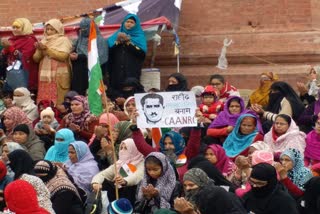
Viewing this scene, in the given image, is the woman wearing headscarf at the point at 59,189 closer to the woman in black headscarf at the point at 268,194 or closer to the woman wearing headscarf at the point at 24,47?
the woman in black headscarf at the point at 268,194

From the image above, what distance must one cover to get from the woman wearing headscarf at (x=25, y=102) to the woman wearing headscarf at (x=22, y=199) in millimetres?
5818

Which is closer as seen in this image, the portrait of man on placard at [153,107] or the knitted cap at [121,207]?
the knitted cap at [121,207]

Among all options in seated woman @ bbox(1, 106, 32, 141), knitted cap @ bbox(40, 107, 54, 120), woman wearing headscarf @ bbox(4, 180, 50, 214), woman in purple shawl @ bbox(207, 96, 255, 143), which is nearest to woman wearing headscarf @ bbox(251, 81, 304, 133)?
woman in purple shawl @ bbox(207, 96, 255, 143)

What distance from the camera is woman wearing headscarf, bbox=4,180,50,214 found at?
43.2 feet

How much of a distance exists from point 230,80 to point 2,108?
9.62ft

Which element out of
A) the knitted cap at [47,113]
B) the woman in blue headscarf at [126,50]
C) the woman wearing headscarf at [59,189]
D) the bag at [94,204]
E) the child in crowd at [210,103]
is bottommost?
the bag at [94,204]

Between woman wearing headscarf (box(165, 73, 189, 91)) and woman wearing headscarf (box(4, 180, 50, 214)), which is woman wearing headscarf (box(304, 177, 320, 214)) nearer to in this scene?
woman wearing headscarf (box(4, 180, 50, 214))

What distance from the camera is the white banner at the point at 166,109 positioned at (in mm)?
16312

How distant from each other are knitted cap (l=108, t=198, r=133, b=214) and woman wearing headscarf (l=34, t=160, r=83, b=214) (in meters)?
0.36

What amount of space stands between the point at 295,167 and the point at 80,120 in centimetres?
351

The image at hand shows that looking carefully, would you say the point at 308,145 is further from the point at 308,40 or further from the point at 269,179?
the point at 308,40

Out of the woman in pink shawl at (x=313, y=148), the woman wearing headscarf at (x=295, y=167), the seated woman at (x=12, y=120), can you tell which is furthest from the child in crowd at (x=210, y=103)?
the woman wearing headscarf at (x=295, y=167)

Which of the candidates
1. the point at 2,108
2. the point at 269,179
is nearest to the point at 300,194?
the point at 269,179

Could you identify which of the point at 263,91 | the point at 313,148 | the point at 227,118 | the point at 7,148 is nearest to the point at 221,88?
the point at 263,91
